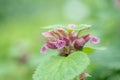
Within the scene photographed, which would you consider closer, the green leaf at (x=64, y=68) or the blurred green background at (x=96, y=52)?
the green leaf at (x=64, y=68)

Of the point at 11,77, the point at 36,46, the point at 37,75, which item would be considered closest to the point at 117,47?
the point at 11,77

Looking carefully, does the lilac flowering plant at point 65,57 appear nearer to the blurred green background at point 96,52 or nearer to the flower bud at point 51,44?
the flower bud at point 51,44

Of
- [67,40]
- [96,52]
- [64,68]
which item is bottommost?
[64,68]

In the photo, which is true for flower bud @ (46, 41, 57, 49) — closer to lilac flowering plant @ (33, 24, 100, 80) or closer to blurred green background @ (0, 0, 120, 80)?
lilac flowering plant @ (33, 24, 100, 80)

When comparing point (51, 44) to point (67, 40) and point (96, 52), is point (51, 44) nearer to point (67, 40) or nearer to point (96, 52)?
point (67, 40)

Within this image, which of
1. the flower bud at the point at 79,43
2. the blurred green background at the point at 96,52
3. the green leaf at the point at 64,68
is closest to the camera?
the green leaf at the point at 64,68

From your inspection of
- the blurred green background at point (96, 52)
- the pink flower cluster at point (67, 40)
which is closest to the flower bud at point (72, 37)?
the pink flower cluster at point (67, 40)

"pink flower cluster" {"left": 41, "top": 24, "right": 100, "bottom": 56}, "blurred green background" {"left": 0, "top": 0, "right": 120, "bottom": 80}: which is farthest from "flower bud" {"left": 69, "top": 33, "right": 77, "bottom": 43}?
"blurred green background" {"left": 0, "top": 0, "right": 120, "bottom": 80}

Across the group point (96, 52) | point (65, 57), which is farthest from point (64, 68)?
point (96, 52)
